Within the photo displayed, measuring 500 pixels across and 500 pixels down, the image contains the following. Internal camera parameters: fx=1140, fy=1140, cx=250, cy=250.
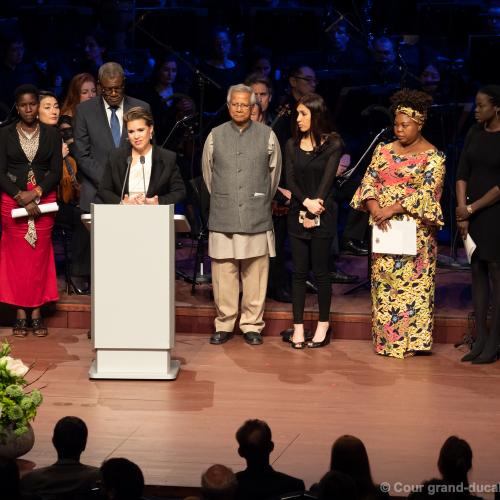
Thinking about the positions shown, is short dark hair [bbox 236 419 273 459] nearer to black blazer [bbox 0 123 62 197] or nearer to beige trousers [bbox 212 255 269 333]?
beige trousers [bbox 212 255 269 333]

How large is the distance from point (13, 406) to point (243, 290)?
2.61m

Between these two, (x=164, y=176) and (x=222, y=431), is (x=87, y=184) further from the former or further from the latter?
(x=222, y=431)

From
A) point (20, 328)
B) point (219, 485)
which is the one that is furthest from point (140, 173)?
point (219, 485)

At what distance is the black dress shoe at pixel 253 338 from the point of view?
7141 mm

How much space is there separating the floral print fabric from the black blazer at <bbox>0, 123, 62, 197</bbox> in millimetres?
1892

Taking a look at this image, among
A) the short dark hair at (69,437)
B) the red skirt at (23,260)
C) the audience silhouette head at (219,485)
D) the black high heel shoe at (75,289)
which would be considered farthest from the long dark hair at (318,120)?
the audience silhouette head at (219,485)

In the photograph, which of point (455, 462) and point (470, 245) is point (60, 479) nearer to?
point (455, 462)

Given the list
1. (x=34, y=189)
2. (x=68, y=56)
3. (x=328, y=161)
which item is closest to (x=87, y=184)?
(x=34, y=189)

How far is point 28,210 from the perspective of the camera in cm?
704

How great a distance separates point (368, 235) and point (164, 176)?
1.75m

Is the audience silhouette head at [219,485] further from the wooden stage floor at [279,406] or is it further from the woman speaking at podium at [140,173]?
the woman speaking at podium at [140,173]

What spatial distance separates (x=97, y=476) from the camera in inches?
162

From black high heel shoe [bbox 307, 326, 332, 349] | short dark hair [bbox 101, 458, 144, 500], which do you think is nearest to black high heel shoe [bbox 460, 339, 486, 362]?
black high heel shoe [bbox 307, 326, 332, 349]

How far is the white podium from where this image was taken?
20.5 ft
